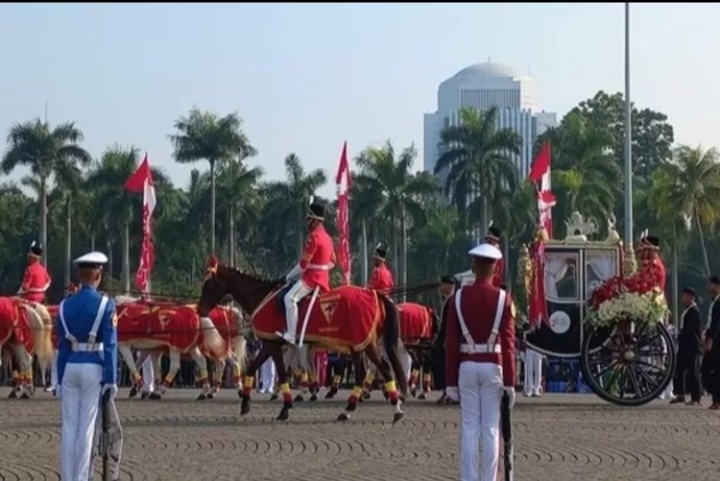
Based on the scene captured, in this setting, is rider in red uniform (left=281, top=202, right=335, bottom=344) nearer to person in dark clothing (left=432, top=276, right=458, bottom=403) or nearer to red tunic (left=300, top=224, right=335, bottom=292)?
red tunic (left=300, top=224, right=335, bottom=292)

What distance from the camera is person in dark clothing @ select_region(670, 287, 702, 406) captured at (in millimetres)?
22891

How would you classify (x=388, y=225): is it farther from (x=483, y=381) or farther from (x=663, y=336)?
(x=483, y=381)

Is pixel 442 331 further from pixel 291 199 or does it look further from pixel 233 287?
pixel 291 199

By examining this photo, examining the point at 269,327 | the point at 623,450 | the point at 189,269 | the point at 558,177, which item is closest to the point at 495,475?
the point at 623,450

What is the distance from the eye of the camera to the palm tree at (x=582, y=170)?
2702 inches

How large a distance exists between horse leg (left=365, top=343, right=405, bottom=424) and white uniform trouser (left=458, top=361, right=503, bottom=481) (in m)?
7.23

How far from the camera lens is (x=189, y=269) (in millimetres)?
80062

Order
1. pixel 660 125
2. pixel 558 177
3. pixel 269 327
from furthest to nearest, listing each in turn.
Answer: pixel 660 125 → pixel 558 177 → pixel 269 327

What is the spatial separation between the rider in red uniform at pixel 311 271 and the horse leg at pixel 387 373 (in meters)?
1.04

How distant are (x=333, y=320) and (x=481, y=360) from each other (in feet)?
26.2

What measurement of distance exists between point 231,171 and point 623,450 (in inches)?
2389

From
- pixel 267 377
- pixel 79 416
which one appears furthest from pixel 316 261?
pixel 267 377

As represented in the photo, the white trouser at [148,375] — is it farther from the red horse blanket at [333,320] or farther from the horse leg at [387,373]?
the horse leg at [387,373]

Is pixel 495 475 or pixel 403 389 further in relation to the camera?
pixel 403 389
